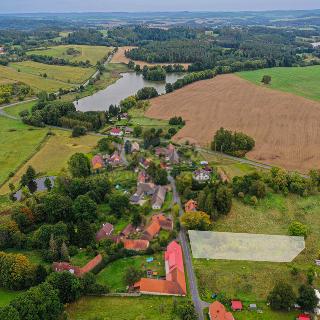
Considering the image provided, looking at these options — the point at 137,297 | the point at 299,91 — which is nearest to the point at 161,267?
the point at 137,297

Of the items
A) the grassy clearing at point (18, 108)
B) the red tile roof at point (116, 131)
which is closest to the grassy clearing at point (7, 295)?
the red tile roof at point (116, 131)

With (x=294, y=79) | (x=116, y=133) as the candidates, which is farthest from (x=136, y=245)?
(x=294, y=79)

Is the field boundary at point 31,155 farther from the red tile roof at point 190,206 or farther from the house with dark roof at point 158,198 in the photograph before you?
the red tile roof at point 190,206

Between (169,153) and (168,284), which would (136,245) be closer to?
(168,284)

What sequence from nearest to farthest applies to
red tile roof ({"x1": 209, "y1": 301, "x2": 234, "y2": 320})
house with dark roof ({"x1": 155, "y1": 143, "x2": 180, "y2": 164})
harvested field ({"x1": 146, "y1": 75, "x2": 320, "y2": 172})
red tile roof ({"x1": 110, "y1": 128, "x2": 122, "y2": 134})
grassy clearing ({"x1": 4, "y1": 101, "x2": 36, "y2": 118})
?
red tile roof ({"x1": 209, "y1": 301, "x2": 234, "y2": 320})
house with dark roof ({"x1": 155, "y1": 143, "x2": 180, "y2": 164})
harvested field ({"x1": 146, "y1": 75, "x2": 320, "y2": 172})
red tile roof ({"x1": 110, "y1": 128, "x2": 122, "y2": 134})
grassy clearing ({"x1": 4, "y1": 101, "x2": 36, "y2": 118})

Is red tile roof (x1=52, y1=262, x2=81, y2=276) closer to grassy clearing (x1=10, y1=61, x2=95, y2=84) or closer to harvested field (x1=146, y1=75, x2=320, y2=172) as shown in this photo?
harvested field (x1=146, y1=75, x2=320, y2=172)

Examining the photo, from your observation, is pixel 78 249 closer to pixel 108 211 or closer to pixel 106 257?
pixel 106 257

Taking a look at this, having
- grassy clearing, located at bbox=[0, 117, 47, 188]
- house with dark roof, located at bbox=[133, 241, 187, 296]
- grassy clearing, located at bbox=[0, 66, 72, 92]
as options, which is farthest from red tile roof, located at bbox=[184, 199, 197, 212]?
grassy clearing, located at bbox=[0, 66, 72, 92]
